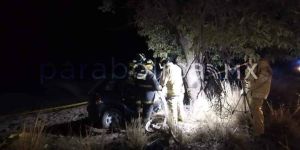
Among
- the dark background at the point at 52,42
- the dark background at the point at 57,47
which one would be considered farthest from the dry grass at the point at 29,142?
the dark background at the point at 52,42

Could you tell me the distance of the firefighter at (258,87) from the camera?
29.9 feet

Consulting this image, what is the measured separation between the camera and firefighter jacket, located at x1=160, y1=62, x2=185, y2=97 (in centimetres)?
1046

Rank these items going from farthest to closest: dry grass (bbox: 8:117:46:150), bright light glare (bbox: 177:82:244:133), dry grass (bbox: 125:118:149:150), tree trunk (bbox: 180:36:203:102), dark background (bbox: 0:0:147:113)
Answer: dark background (bbox: 0:0:147:113), tree trunk (bbox: 180:36:203:102), bright light glare (bbox: 177:82:244:133), dry grass (bbox: 125:118:149:150), dry grass (bbox: 8:117:46:150)

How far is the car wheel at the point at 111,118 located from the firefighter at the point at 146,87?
Answer: 2.61 ft

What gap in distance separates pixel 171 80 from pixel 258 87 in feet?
7.51

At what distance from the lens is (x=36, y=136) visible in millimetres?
8273

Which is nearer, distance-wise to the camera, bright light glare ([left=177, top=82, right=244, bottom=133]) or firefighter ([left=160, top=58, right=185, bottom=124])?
bright light glare ([left=177, top=82, right=244, bottom=133])

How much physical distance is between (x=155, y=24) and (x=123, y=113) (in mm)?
2891

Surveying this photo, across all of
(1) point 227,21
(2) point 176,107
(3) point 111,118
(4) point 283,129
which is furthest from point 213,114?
(3) point 111,118

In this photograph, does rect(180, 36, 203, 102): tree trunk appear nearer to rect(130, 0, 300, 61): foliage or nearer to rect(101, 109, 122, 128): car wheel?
rect(130, 0, 300, 61): foliage

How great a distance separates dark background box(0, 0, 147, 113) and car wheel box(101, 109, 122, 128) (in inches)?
345

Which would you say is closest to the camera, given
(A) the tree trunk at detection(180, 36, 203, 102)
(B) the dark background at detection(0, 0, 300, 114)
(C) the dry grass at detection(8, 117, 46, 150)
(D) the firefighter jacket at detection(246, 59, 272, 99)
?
(C) the dry grass at detection(8, 117, 46, 150)

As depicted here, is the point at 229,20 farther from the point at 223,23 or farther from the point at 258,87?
the point at 258,87

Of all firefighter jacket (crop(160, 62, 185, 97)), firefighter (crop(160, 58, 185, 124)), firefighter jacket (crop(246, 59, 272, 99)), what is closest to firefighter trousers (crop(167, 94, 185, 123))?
firefighter (crop(160, 58, 185, 124))
